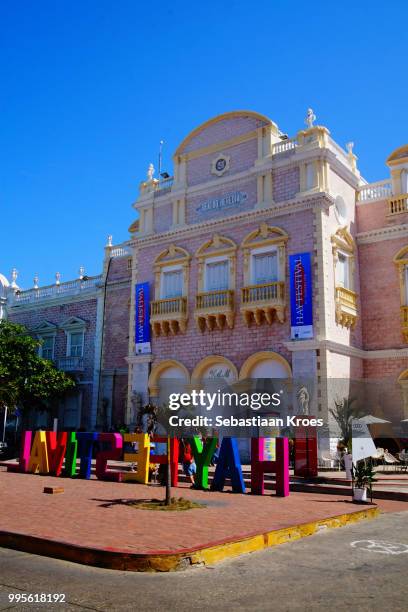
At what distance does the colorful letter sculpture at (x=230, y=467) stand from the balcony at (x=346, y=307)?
1034 cm

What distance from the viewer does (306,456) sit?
60.4 feet

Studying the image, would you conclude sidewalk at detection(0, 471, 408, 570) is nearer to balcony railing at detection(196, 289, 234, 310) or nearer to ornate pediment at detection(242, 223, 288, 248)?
balcony railing at detection(196, 289, 234, 310)

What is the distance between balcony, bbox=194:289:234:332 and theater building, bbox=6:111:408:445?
2.2 inches

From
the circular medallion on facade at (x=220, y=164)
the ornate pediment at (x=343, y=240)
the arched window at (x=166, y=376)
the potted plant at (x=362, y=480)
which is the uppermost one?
the circular medallion on facade at (x=220, y=164)

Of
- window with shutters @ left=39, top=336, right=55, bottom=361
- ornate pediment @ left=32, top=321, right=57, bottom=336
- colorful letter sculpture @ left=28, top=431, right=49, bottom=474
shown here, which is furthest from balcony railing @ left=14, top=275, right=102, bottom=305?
colorful letter sculpture @ left=28, top=431, right=49, bottom=474

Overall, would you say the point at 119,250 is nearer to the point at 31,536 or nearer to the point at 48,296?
the point at 48,296

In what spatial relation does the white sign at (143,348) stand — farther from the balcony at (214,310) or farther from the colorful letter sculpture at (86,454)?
the colorful letter sculpture at (86,454)

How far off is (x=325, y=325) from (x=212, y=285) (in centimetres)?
635

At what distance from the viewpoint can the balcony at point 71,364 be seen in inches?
1325

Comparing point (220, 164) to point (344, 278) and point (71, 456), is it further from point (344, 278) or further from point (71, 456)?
point (71, 456)

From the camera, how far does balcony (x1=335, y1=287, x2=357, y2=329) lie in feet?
78.6

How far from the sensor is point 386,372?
977 inches

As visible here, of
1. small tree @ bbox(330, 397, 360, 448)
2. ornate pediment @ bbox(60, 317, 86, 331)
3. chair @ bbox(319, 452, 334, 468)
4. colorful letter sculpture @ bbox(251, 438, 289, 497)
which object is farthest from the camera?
ornate pediment @ bbox(60, 317, 86, 331)

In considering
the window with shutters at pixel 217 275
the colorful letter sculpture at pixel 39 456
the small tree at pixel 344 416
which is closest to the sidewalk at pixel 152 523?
the colorful letter sculpture at pixel 39 456
